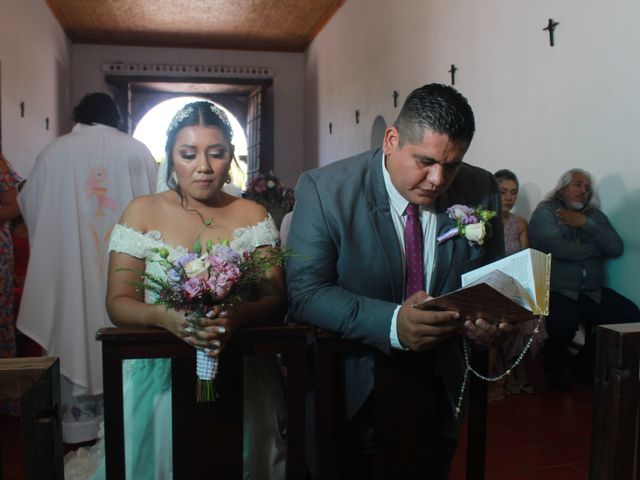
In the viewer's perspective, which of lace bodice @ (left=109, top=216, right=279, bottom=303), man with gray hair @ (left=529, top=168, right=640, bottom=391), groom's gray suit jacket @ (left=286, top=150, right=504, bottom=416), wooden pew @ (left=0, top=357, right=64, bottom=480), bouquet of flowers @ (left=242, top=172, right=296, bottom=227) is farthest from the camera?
bouquet of flowers @ (left=242, top=172, right=296, bottom=227)

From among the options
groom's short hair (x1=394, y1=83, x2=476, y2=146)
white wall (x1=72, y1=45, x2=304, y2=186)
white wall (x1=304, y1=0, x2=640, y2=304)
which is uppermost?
white wall (x1=72, y1=45, x2=304, y2=186)

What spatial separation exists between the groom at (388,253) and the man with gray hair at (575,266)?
2.28 m

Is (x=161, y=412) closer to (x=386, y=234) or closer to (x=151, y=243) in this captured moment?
(x=151, y=243)

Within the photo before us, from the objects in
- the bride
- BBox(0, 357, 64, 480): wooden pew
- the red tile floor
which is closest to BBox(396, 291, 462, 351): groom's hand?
the bride

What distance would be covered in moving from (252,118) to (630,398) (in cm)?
1070

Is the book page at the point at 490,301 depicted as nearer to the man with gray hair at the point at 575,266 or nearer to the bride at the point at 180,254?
the bride at the point at 180,254

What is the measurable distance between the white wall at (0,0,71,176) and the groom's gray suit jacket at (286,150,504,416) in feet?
16.6

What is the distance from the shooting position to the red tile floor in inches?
116

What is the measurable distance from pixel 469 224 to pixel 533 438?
2.03 m

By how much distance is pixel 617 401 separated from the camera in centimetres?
147

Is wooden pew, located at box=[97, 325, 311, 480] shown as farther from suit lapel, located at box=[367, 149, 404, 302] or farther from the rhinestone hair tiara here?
the rhinestone hair tiara

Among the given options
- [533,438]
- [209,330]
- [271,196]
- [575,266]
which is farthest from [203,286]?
[271,196]

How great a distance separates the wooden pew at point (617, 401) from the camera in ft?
4.83

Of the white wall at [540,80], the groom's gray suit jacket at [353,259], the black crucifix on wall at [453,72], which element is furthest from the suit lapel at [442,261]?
the black crucifix on wall at [453,72]
